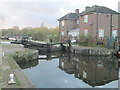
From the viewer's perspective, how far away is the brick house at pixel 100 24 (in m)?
20.6

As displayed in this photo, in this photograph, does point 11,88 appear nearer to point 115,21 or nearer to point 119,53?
point 119,53

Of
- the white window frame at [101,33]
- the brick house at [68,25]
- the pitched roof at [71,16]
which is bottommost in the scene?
the white window frame at [101,33]

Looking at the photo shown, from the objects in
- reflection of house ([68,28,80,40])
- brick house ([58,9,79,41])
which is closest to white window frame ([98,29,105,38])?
reflection of house ([68,28,80,40])

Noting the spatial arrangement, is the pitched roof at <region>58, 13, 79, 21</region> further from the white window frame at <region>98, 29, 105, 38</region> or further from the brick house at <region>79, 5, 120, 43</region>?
the white window frame at <region>98, 29, 105, 38</region>

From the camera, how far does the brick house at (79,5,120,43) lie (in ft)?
67.5

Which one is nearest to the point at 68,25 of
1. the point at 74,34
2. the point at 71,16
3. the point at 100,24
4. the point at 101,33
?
the point at 71,16

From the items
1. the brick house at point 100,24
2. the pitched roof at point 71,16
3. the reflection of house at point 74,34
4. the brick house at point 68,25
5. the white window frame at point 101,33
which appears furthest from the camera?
the pitched roof at point 71,16

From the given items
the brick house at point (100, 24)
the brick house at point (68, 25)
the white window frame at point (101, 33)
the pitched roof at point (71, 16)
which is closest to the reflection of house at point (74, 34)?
the brick house at point (68, 25)

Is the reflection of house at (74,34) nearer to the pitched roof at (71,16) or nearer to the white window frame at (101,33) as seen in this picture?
the pitched roof at (71,16)

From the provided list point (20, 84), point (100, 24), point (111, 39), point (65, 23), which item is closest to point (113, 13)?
point (100, 24)

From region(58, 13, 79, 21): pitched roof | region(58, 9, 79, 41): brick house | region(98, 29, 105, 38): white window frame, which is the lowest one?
region(98, 29, 105, 38): white window frame

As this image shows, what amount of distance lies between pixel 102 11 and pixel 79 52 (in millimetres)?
7864

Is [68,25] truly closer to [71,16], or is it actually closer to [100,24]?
[71,16]

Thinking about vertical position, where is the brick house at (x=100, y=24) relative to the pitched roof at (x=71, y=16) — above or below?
below
